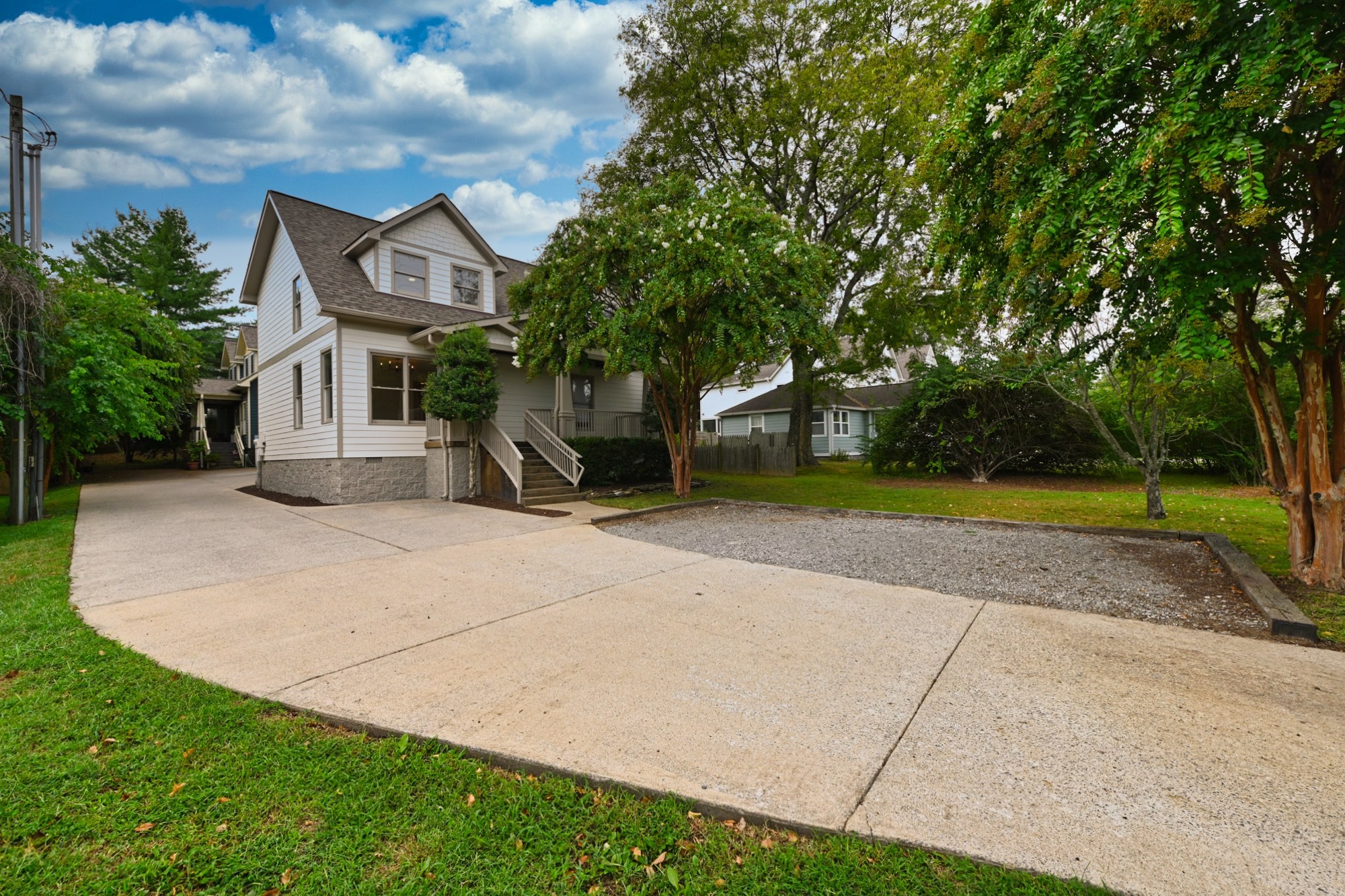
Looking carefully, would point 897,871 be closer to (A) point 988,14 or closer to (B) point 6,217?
(A) point 988,14

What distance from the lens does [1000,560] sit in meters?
6.06

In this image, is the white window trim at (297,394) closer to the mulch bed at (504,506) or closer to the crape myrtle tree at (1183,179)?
the mulch bed at (504,506)

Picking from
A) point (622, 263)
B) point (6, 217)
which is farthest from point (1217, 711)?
point (6, 217)

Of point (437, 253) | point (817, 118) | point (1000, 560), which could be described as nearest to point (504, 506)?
point (437, 253)

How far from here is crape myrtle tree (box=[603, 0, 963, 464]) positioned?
585 inches

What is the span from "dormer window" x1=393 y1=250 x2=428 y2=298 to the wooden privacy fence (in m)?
9.66

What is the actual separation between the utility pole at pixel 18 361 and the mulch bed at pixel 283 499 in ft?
11.7

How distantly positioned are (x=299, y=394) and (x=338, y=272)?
3.12 m

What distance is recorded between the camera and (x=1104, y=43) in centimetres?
416

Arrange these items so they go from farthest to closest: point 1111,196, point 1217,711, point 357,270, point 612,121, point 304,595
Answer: point 612,121 < point 357,270 < point 304,595 < point 1111,196 < point 1217,711

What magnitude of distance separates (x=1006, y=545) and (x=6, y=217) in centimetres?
1637

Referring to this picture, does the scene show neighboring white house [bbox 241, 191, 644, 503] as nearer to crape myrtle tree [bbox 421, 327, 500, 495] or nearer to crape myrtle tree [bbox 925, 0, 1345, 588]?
crape myrtle tree [bbox 421, 327, 500, 495]

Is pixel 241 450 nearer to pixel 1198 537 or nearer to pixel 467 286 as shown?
pixel 467 286

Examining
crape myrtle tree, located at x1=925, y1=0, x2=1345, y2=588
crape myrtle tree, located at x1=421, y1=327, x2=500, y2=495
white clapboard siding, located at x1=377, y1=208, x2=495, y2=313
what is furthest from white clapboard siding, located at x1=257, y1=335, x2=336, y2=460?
crape myrtle tree, located at x1=925, y1=0, x2=1345, y2=588
